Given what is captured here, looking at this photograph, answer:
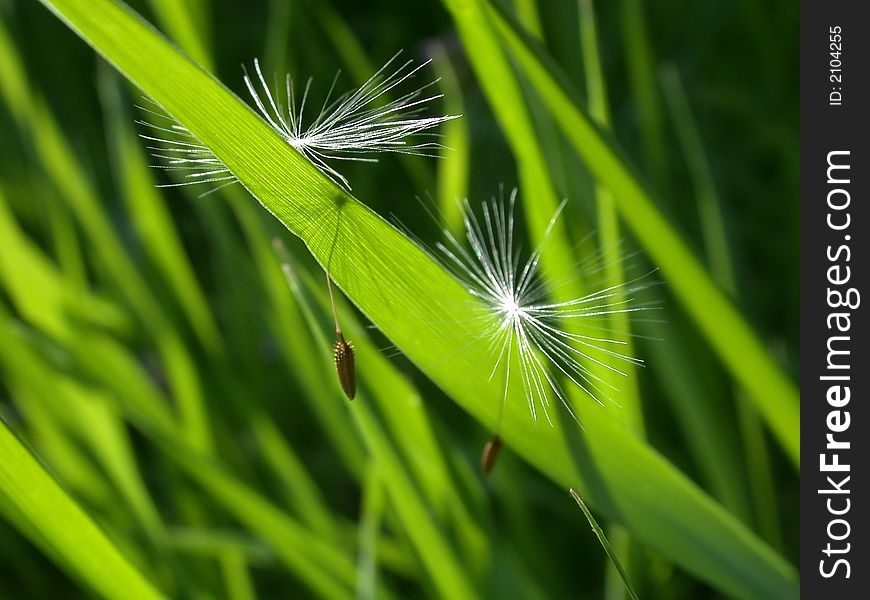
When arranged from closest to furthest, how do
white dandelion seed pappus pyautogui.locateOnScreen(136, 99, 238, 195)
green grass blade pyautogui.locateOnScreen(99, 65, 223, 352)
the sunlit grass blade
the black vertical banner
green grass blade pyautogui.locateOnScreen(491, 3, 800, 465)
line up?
white dandelion seed pappus pyautogui.locateOnScreen(136, 99, 238, 195) → green grass blade pyautogui.locateOnScreen(491, 3, 800, 465) → the black vertical banner → the sunlit grass blade → green grass blade pyautogui.locateOnScreen(99, 65, 223, 352)

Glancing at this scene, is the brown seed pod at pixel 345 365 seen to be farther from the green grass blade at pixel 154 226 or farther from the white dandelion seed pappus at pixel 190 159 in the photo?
the green grass blade at pixel 154 226

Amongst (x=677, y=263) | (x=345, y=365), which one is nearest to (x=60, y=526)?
(x=345, y=365)

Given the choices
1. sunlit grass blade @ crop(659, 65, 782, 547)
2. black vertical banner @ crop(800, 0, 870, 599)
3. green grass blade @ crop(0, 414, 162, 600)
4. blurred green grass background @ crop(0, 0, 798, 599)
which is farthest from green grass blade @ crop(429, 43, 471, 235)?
green grass blade @ crop(0, 414, 162, 600)

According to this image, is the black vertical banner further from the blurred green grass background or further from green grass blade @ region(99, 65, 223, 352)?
green grass blade @ region(99, 65, 223, 352)

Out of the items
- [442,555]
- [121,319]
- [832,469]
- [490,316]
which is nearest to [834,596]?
[832,469]

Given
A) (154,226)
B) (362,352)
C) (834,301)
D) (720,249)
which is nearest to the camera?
(362,352)

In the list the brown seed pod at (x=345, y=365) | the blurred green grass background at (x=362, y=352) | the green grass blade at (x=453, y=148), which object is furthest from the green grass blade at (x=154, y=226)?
the brown seed pod at (x=345, y=365)

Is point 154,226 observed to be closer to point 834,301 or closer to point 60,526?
point 60,526
